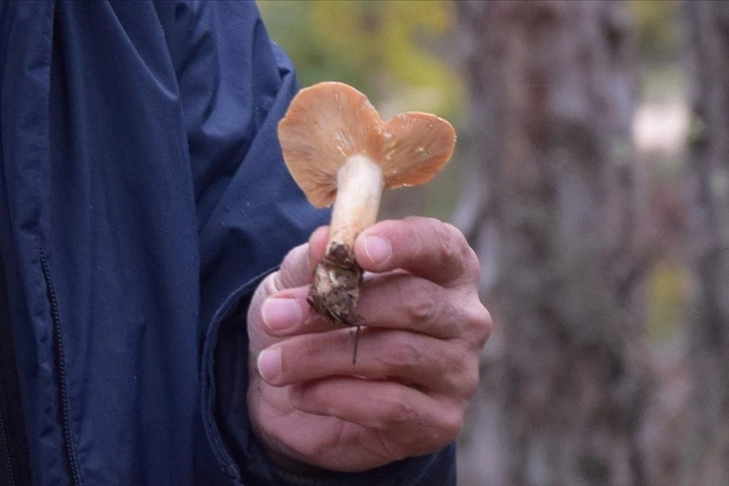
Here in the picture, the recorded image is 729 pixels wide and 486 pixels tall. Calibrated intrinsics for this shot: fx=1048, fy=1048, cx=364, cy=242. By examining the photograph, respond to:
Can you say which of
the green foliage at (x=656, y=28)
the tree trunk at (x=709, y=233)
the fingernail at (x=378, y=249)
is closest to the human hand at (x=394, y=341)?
the fingernail at (x=378, y=249)

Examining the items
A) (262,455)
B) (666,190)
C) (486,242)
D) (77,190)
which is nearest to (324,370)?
(262,455)

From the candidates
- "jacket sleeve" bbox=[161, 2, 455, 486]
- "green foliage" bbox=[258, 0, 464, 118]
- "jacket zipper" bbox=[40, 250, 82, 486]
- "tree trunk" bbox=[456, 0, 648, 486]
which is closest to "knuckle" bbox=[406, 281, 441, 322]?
"jacket sleeve" bbox=[161, 2, 455, 486]

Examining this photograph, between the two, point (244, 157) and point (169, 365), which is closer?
point (169, 365)

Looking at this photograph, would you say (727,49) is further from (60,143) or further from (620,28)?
(60,143)

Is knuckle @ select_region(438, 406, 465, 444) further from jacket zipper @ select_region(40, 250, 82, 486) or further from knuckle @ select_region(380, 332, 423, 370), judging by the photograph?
jacket zipper @ select_region(40, 250, 82, 486)

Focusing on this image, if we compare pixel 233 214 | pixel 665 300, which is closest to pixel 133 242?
pixel 233 214

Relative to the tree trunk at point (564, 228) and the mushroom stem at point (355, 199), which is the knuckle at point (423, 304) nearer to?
the mushroom stem at point (355, 199)

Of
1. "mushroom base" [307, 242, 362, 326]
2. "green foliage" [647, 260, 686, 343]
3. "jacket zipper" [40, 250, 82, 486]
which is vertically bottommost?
"jacket zipper" [40, 250, 82, 486]
